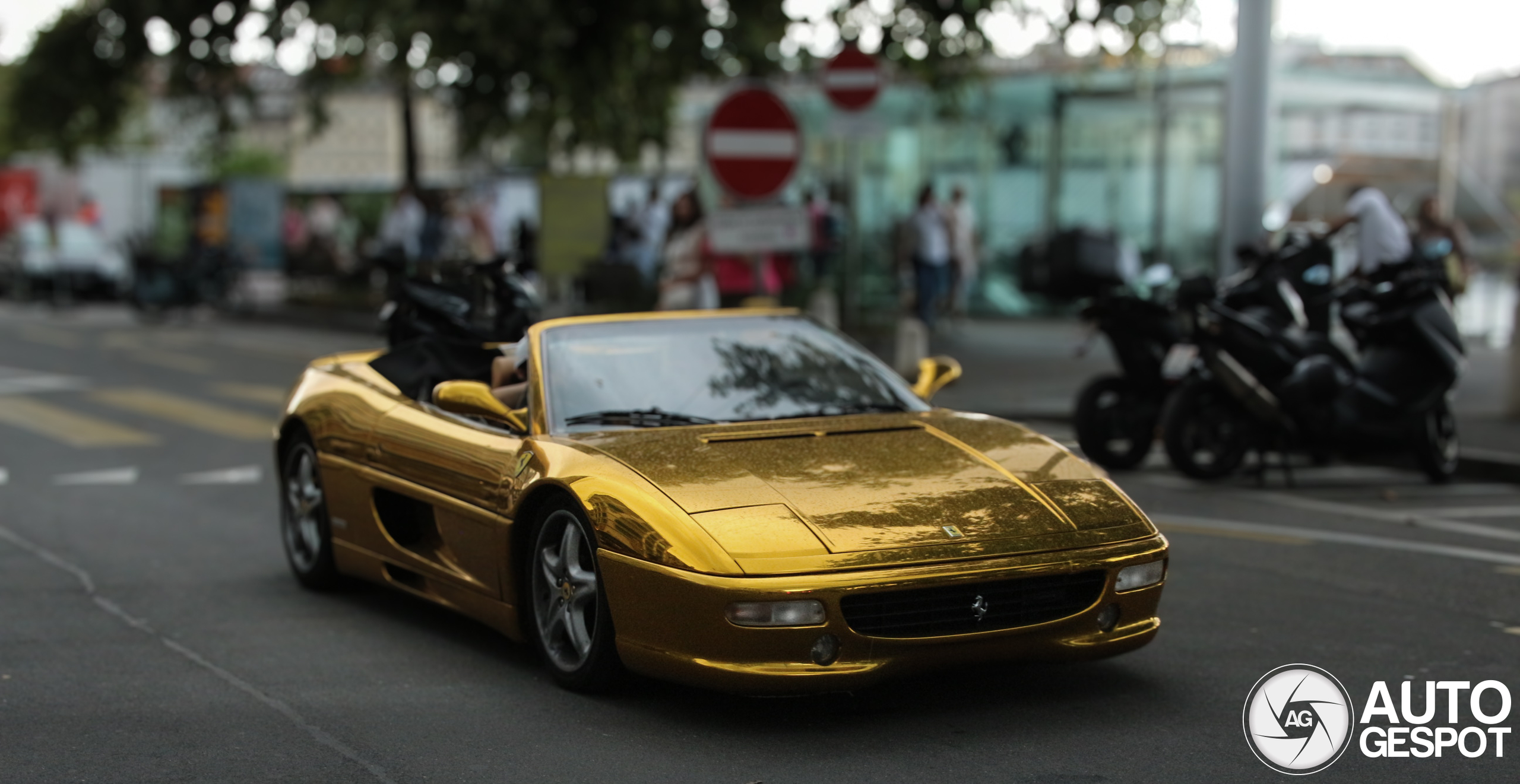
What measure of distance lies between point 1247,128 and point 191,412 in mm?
8529

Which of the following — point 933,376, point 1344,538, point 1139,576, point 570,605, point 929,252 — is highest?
point 933,376

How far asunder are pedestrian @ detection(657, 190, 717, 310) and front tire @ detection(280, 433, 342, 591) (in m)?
7.13

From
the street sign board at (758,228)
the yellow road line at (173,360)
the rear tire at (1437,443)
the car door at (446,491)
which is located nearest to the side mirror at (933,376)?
the car door at (446,491)

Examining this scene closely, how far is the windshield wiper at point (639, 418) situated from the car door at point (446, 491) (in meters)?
0.23

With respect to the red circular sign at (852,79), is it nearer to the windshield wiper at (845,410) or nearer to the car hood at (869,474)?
the windshield wiper at (845,410)

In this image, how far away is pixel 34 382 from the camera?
1745 centimetres

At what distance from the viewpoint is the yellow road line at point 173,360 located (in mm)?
19062

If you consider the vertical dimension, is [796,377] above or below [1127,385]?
above

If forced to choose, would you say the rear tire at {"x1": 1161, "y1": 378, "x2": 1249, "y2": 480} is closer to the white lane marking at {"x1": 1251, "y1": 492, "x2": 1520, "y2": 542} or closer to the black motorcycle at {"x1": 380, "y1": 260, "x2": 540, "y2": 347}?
the white lane marking at {"x1": 1251, "y1": 492, "x2": 1520, "y2": 542}

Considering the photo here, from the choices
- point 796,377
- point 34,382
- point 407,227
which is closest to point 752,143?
point 796,377

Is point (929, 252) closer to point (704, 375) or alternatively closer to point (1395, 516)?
point (1395, 516)

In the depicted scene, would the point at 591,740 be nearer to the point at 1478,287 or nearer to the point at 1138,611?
the point at 1138,611

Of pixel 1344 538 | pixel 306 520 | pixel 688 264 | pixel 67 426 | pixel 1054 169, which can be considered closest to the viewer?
pixel 306 520

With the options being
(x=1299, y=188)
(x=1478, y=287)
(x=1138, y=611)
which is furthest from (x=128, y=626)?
(x=1478, y=287)
